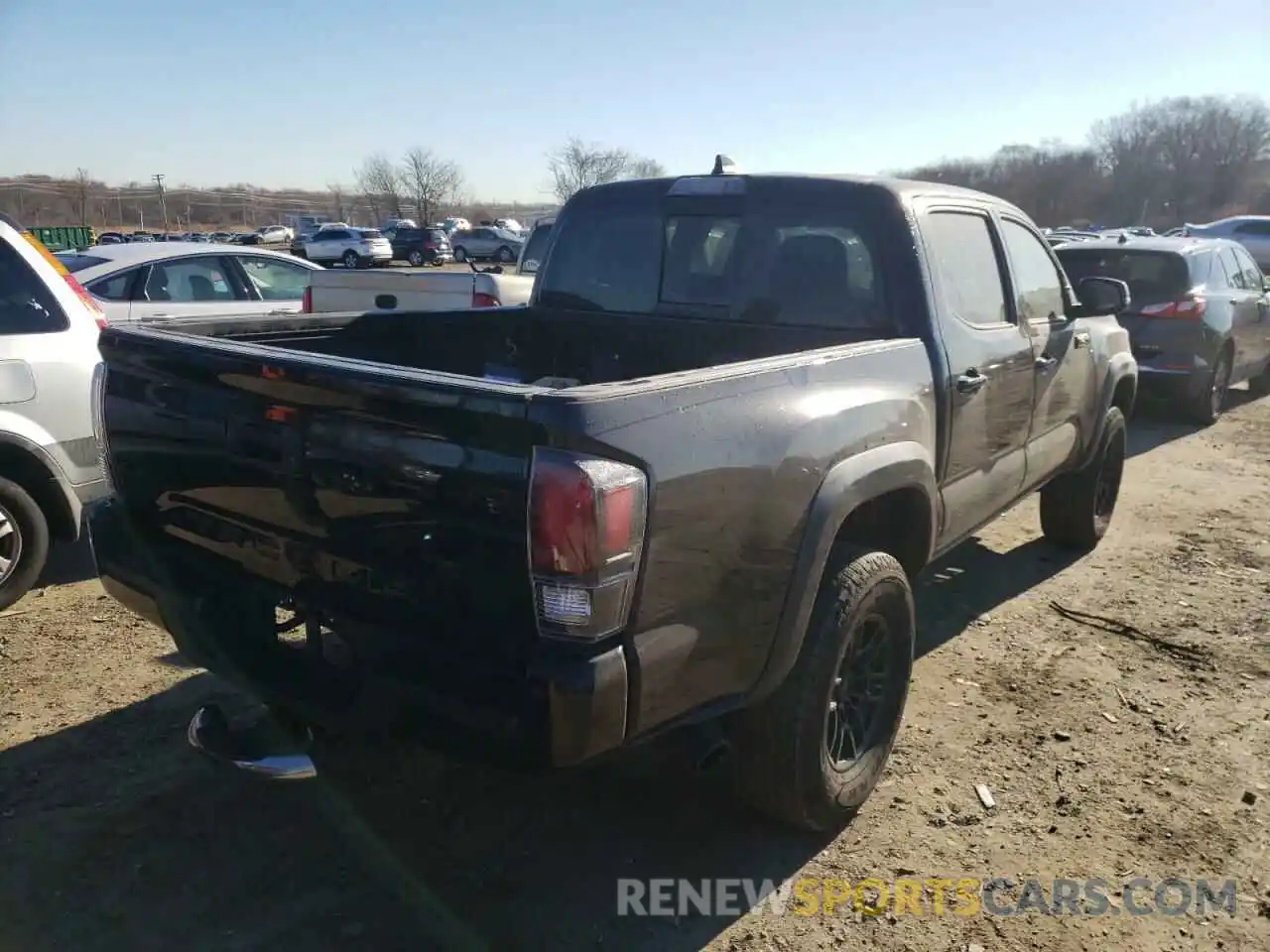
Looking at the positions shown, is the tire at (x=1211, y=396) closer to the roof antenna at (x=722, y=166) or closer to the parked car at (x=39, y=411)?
the roof antenna at (x=722, y=166)

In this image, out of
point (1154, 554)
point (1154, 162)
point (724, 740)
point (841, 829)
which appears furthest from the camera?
point (1154, 162)

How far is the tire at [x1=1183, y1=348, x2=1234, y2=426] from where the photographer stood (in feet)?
30.4

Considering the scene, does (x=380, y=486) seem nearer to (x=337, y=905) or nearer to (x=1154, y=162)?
(x=337, y=905)

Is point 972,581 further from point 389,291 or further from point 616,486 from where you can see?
point 389,291

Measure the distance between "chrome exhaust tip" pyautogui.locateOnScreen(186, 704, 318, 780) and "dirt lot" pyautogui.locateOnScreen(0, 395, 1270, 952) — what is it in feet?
1.33

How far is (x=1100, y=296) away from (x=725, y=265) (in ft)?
7.33

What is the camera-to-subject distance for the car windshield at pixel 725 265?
11.5 feet

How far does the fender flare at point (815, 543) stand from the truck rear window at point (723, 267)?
853mm

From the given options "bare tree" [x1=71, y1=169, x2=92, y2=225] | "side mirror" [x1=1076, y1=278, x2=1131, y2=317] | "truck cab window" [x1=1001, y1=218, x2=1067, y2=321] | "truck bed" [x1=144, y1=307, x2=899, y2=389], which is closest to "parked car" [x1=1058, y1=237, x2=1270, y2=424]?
"side mirror" [x1=1076, y1=278, x2=1131, y2=317]

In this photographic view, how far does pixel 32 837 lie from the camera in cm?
286

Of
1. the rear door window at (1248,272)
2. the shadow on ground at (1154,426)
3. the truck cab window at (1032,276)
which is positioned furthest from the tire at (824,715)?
the rear door window at (1248,272)

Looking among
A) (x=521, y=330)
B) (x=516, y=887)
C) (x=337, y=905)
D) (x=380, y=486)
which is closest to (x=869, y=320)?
(x=521, y=330)

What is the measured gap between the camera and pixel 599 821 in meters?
3.07

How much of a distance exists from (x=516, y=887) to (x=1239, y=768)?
2.66m
